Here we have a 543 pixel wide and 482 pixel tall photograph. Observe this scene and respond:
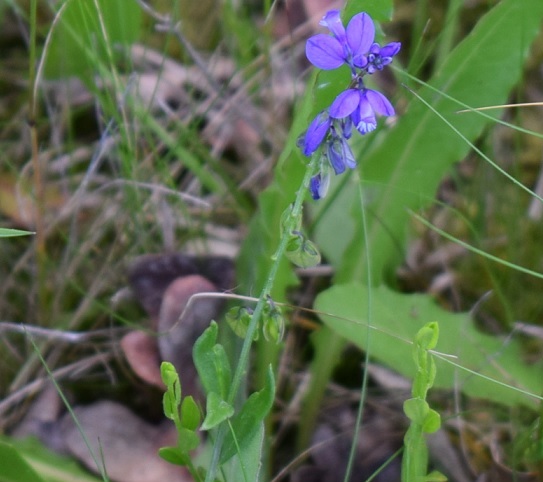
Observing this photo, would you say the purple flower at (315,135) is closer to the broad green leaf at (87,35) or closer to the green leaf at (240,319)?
the green leaf at (240,319)

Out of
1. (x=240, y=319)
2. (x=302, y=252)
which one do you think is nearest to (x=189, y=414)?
(x=240, y=319)

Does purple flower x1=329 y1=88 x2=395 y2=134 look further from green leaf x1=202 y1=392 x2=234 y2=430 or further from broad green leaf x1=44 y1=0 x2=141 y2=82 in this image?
A: broad green leaf x1=44 y1=0 x2=141 y2=82

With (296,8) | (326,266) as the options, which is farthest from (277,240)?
(296,8)

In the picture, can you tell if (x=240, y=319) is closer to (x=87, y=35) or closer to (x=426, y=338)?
(x=426, y=338)

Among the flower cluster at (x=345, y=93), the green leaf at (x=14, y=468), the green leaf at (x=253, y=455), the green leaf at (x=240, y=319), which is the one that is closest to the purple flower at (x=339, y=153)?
the flower cluster at (x=345, y=93)

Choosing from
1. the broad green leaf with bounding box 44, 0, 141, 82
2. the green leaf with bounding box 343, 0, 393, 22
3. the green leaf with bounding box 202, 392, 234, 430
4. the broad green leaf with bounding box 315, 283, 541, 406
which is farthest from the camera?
the broad green leaf with bounding box 44, 0, 141, 82

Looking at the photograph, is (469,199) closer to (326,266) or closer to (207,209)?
(326,266)

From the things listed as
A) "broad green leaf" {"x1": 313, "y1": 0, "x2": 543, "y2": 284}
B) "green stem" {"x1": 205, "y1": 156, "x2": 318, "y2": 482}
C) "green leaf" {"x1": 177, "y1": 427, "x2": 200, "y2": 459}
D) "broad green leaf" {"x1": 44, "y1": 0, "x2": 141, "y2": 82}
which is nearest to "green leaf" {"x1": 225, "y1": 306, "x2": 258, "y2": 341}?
"green stem" {"x1": 205, "y1": 156, "x2": 318, "y2": 482}
